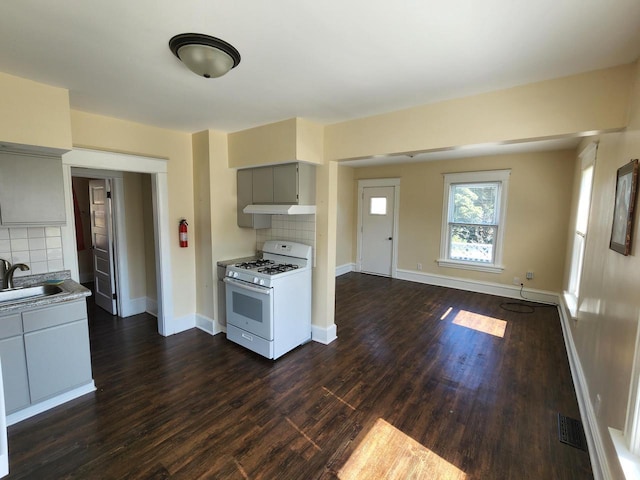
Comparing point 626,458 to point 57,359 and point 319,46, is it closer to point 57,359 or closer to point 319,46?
point 319,46

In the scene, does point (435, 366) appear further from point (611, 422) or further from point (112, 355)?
point (112, 355)

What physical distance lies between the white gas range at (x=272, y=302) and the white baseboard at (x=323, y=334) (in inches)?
2.7

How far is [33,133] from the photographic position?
215cm

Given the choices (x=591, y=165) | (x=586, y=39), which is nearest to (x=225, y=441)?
(x=586, y=39)

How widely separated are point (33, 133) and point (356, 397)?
3.23 meters

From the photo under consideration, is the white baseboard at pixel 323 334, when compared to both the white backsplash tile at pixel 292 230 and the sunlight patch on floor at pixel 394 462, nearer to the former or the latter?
the white backsplash tile at pixel 292 230

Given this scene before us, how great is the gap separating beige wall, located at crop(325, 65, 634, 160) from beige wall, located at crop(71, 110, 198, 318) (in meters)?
2.13

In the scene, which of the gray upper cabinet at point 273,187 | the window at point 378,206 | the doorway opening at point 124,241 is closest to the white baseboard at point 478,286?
the window at point 378,206

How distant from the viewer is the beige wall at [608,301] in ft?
5.02

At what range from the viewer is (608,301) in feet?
6.52

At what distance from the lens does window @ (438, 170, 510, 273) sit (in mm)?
5125

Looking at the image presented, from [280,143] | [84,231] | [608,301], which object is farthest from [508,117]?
[84,231]

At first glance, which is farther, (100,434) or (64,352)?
(64,352)

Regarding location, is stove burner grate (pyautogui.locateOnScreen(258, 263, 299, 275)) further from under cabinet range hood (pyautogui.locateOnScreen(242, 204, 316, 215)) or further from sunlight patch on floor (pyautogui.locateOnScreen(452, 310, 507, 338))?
sunlight patch on floor (pyautogui.locateOnScreen(452, 310, 507, 338))
